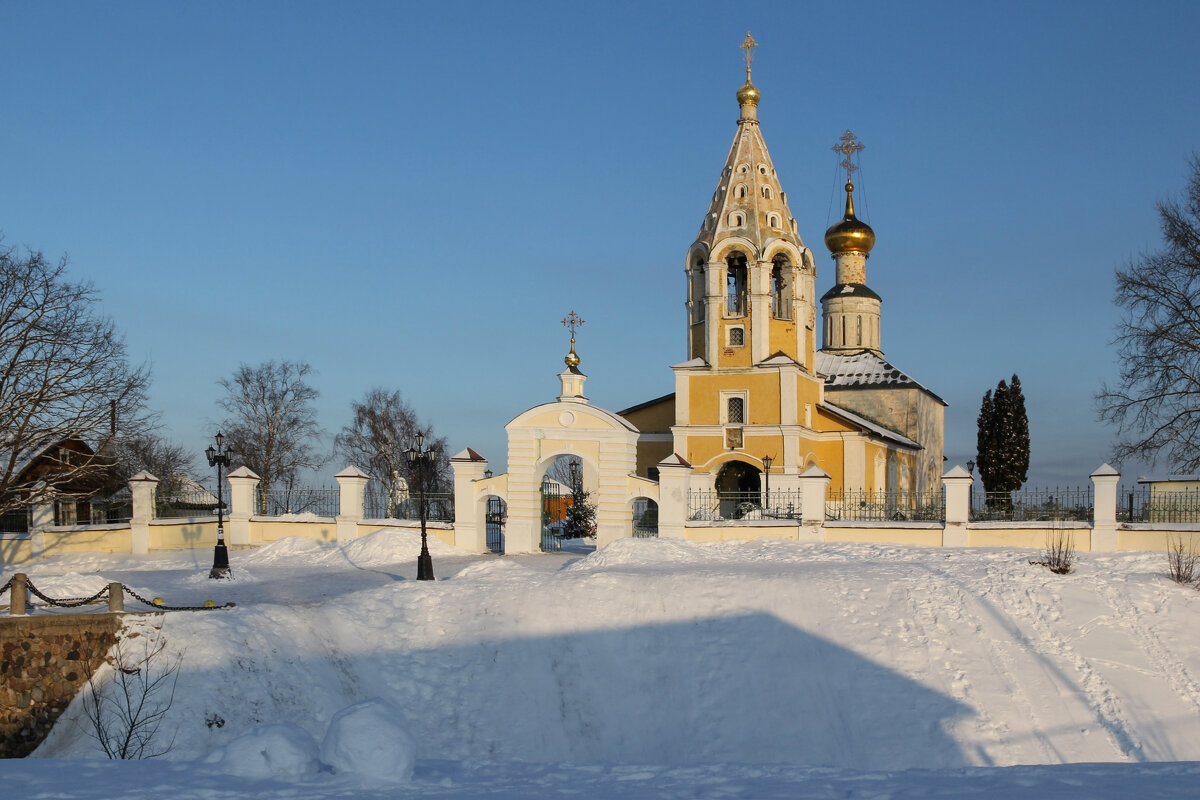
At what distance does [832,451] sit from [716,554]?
13.8 m

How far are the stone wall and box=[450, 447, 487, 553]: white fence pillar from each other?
10904mm

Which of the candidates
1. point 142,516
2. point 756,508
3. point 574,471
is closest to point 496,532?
point 756,508

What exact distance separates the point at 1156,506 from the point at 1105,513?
1.59 metres

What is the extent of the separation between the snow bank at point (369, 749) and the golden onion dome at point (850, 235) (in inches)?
1579

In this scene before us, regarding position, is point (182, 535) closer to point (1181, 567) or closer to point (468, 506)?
point (468, 506)

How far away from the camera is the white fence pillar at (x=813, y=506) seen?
70.1ft

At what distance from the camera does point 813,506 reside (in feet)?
70.2

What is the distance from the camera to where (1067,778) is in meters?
7.07

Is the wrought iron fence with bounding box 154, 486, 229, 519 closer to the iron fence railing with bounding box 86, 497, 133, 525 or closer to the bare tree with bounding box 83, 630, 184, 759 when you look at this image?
the iron fence railing with bounding box 86, 497, 133, 525

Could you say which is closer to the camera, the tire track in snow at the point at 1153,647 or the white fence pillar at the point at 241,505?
the tire track in snow at the point at 1153,647

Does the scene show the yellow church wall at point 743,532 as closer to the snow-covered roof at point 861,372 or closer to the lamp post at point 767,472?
the lamp post at point 767,472

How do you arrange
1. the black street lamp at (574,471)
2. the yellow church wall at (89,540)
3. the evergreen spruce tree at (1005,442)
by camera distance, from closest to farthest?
the yellow church wall at (89,540) → the evergreen spruce tree at (1005,442) → the black street lamp at (574,471)

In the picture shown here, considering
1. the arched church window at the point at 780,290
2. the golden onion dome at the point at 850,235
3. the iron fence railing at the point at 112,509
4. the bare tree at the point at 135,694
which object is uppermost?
the golden onion dome at the point at 850,235

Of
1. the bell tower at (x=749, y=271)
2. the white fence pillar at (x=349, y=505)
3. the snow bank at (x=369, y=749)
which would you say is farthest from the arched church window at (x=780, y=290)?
the snow bank at (x=369, y=749)
